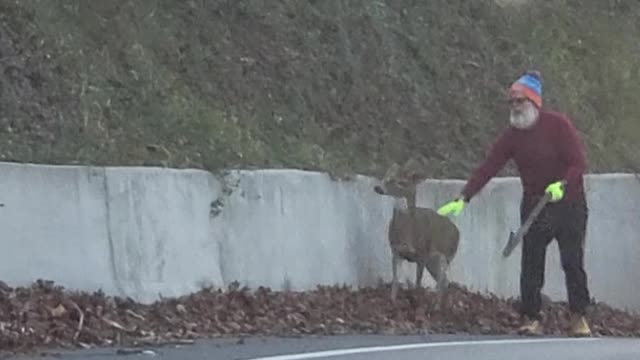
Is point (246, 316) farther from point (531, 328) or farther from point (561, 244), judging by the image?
point (561, 244)

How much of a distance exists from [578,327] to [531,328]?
0.39m

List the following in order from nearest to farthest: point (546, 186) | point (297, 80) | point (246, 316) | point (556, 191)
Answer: point (246, 316) → point (556, 191) → point (546, 186) → point (297, 80)

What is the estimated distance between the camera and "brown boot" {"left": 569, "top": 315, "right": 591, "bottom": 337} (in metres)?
14.3

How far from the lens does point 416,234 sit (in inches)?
582

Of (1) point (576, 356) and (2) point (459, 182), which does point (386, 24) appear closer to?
(2) point (459, 182)

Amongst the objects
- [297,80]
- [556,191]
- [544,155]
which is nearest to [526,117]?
[544,155]

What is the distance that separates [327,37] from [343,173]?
446 cm

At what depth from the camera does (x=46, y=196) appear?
12.1 metres

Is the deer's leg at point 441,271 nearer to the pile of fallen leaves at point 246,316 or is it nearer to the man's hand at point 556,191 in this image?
the pile of fallen leaves at point 246,316

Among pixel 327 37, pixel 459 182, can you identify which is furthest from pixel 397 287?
pixel 327 37

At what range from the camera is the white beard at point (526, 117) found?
14312 millimetres

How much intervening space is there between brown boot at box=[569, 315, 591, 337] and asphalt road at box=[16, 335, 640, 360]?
0.78 meters

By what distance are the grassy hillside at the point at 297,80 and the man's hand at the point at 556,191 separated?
2.55 metres

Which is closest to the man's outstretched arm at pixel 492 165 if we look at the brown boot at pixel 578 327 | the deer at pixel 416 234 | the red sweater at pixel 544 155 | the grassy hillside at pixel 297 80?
the red sweater at pixel 544 155
